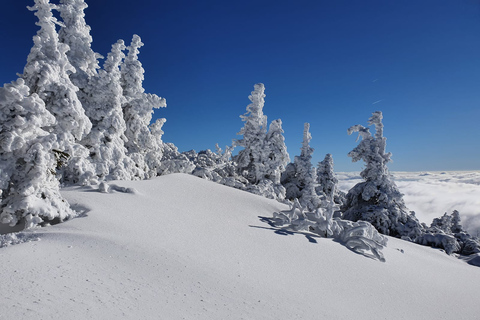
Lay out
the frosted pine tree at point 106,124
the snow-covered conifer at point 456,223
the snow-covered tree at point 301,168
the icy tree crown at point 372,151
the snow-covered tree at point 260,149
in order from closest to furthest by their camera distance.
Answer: the frosted pine tree at point 106,124 → the icy tree crown at point 372,151 → the snow-covered conifer at point 456,223 → the snow-covered tree at point 260,149 → the snow-covered tree at point 301,168

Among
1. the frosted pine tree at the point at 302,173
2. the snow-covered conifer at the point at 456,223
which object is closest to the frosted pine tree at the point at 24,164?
the frosted pine tree at the point at 302,173

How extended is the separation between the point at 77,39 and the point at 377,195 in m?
20.9

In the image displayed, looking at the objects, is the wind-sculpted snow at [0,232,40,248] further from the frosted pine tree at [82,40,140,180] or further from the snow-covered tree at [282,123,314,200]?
the snow-covered tree at [282,123,314,200]

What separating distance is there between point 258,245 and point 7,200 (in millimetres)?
5625

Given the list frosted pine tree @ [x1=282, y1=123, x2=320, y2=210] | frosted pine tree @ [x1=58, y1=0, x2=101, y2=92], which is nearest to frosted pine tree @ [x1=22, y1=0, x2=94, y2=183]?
frosted pine tree @ [x1=58, y1=0, x2=101, y2=92]

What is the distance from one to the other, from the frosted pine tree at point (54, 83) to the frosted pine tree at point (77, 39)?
3.47 meters

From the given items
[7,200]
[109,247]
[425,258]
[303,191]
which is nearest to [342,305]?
[109,247]

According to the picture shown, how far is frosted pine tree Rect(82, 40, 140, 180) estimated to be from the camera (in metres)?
13.2

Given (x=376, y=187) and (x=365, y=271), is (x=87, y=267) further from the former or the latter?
(x=376, y=187)

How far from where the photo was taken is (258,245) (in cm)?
636

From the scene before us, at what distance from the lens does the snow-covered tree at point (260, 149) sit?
2328 cm

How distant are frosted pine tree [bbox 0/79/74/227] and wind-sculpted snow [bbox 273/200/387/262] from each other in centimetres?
595

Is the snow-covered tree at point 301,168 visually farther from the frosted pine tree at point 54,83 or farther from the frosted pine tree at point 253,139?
the frosted pine tree at point 54,83

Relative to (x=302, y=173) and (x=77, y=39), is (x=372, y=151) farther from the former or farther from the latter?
(x=77, y=39)
